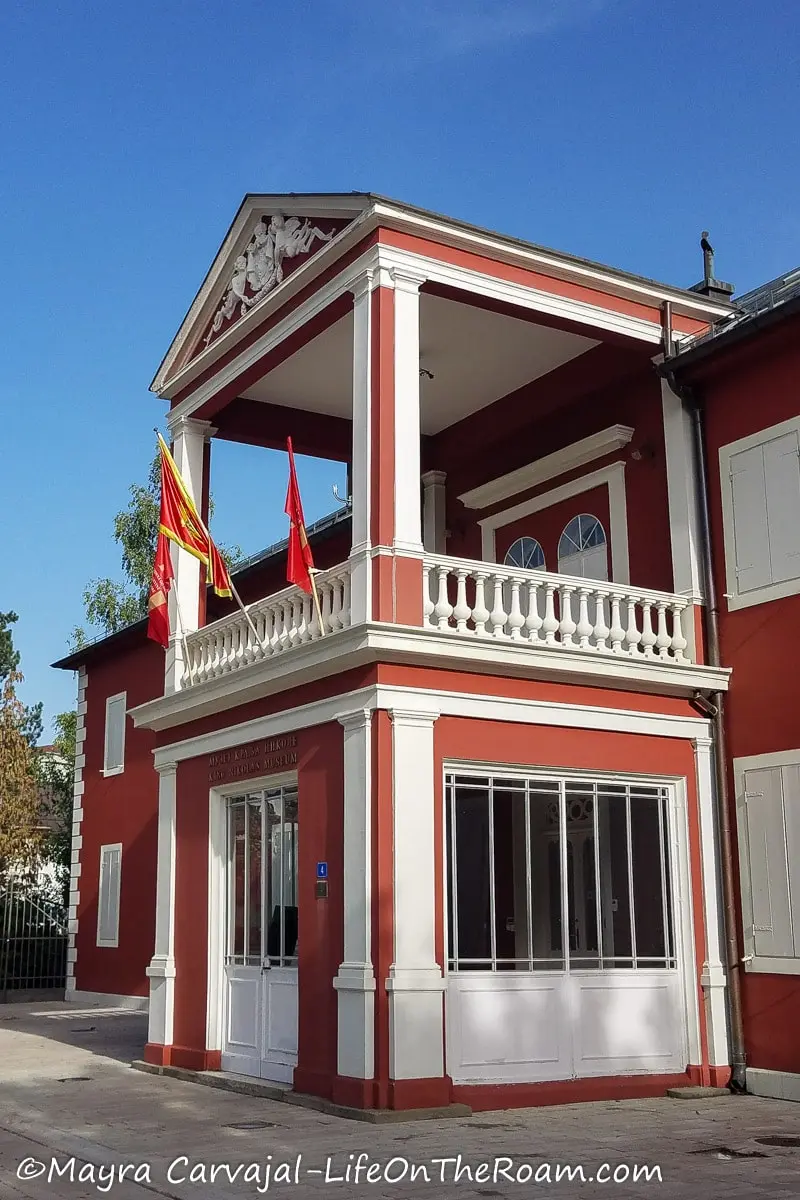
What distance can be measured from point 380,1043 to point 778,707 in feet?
14.9

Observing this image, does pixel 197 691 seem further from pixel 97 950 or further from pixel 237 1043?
pixel 97 950

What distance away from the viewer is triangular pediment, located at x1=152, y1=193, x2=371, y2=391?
1188cm

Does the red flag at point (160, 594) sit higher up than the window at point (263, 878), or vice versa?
the red flag at point (160, 594)

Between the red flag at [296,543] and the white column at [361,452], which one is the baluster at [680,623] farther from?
the red flag at [296,543]

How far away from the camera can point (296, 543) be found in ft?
37.1

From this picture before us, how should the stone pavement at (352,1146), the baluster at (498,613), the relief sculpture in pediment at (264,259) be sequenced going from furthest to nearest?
the relief sculpture in pediment at (264,259) → the baluster at (498,613) → the stone pavement at (352,1146)

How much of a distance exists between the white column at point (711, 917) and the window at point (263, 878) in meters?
3.56

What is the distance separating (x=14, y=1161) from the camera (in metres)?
8.06

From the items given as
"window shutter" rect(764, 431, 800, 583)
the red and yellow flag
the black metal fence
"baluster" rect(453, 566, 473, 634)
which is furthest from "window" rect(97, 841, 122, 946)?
"window shutter" rect(764, 431, 800, 583)

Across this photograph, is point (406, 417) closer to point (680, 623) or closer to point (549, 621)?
point (549, 621)

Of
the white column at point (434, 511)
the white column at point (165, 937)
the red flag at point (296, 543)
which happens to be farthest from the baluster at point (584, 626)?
the white column at point (165, 937)

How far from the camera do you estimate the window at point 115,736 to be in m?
21.8

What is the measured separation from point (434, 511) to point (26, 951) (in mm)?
12132

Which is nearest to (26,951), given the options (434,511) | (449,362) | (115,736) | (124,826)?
(124,826)
